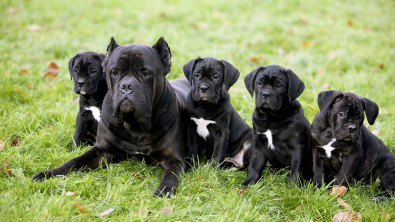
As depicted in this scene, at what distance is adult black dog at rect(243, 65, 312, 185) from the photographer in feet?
14.0

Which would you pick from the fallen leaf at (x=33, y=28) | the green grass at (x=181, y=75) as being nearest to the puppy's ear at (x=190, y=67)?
the green grass at (x=181, y=75)

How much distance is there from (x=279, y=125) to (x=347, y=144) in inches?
30.9

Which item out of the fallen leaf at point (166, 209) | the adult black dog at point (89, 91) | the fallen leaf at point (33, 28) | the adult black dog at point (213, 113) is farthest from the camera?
the fallen leaf at point (33, 28)

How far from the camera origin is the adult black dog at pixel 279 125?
426 centimetres

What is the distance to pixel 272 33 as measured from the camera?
32.3 feet

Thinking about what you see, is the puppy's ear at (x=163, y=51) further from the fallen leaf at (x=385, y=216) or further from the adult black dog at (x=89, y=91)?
the fallen leaf at (x=385, y=216)

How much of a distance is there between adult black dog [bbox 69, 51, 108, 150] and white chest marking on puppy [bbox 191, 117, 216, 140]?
1.32 meters

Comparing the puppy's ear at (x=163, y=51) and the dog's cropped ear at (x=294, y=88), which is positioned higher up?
the puppy's ear at (x=163, y=51)

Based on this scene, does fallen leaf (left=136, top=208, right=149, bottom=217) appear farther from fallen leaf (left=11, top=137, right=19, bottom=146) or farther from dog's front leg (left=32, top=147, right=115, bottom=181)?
fallen leaf (left=11, top=137, right=19, bottom=146)

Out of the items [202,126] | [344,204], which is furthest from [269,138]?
[344,204]

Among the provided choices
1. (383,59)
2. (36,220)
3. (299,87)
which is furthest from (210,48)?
(36,220)

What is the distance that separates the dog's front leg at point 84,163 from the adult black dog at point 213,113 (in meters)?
1.08

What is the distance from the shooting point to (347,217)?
358 centimetres

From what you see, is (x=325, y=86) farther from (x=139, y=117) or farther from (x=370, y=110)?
(x=139, y=117)
